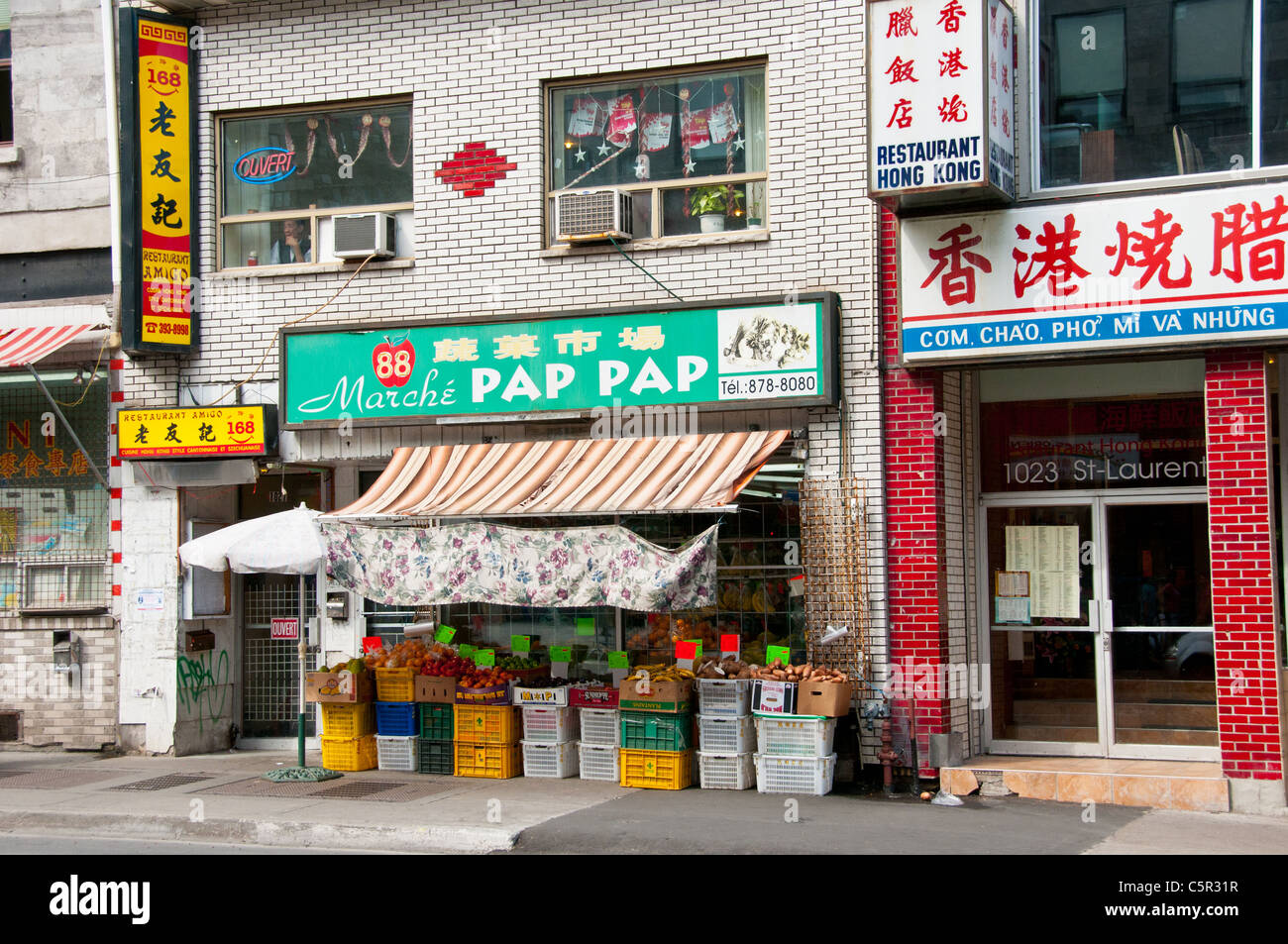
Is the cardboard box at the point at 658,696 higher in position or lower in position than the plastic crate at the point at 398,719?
higher

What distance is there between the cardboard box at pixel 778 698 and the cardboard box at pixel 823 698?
1.9 inches

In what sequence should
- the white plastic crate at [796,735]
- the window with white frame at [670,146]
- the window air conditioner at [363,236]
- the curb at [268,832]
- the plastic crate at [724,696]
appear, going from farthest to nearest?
1. the window air conditioner at [363,236]
2. the window with white frame at [670,146]
3. the plastic crate at [724,696]
4. the white plastic crate at [796,735]
5. the curb at [268,832]

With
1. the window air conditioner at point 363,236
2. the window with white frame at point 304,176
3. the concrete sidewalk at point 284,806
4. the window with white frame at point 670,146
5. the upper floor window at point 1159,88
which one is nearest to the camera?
the concrete sidewalk at point 284,806

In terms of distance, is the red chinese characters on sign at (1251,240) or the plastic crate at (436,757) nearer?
the red chinese characters on sign at (1251,240)

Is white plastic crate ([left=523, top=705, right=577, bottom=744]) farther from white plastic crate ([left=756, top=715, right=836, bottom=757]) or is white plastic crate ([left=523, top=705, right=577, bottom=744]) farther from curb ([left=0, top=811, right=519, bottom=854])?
curb ([left=0, top=811, right=519, bottom=854])

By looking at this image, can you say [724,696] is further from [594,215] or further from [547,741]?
[594,215]

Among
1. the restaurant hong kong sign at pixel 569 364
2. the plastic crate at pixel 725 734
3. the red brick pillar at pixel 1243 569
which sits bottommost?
the plastic crate at pixel 725 734

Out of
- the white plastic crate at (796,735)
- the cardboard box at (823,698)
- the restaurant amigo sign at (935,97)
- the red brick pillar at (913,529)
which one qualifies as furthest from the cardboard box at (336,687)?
the restaurant amigo sign at (935,97)

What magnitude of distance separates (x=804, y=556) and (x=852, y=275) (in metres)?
2.45

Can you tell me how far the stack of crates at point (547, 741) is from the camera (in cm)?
1225

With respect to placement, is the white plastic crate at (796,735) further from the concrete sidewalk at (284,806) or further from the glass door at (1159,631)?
the glass door at (1159,631)

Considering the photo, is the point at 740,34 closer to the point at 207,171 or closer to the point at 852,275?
the point at 852,275

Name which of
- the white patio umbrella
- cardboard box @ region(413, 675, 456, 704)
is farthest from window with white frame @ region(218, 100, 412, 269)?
cardboard box @ region(413, 675, 456, 704)

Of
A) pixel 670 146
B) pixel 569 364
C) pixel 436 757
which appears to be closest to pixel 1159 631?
pixel 569 364
